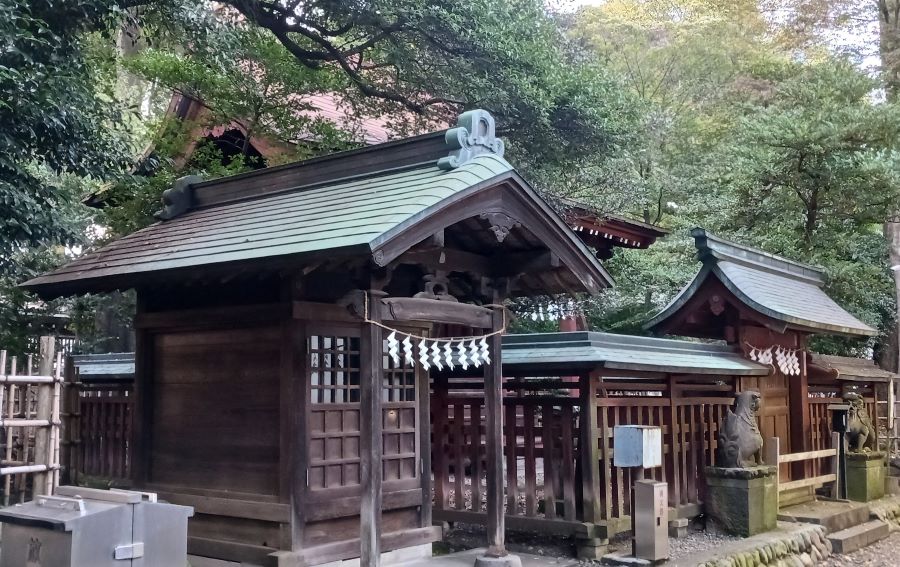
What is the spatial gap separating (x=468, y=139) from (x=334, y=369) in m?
2.52

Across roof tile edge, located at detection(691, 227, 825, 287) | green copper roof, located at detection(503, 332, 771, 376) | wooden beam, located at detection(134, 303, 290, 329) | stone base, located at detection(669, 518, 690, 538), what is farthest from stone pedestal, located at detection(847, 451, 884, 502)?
wooden beam, located at detection(134, 303, 290, 329)

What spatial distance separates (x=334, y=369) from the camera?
7.61 metres

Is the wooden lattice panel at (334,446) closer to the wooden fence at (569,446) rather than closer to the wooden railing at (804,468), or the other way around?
the wooden fence at (569,446)

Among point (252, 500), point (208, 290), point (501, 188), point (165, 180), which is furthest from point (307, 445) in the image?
point (165, 180)

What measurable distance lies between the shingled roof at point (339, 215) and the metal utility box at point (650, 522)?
2.22m

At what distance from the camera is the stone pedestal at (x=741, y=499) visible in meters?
10.1

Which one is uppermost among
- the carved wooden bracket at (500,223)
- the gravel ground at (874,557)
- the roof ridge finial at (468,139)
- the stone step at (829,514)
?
the roof ridge finial at (468,139)

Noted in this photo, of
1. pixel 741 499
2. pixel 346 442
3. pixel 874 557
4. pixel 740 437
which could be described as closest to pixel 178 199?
pixel 346 442

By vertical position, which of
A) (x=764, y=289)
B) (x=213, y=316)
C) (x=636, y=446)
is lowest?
(x=636, y=446)

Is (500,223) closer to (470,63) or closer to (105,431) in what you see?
(470,63)

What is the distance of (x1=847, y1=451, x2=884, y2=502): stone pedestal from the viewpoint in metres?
13.1

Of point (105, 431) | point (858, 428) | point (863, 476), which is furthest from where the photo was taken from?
point (858, 428)

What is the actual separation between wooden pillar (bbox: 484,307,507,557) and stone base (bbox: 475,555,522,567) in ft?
0.19

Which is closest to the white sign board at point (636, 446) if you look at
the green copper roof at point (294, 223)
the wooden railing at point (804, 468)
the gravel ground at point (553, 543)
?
the gravel ground at point (553, 543)
